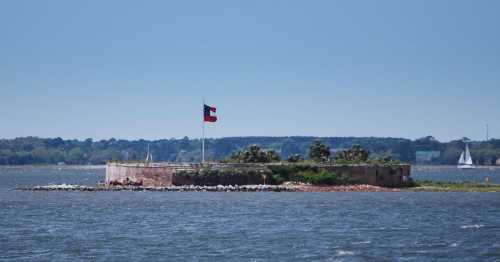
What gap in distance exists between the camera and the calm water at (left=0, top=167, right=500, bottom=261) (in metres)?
45.6

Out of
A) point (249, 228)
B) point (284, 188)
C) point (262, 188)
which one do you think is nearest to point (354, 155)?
point (284, 188)

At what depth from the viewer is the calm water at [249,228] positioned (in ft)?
150

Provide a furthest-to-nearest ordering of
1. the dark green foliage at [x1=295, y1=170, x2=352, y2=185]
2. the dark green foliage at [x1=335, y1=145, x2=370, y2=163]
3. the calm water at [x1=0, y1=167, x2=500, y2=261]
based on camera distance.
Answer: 1. the dark green foliage at [x1=335, y1=145, x2=370, y2=163]
2. the dark green foliage at [x1=295, y1=170, x2=352, y2=185]
3. the calm water at [x1=0, y1=167, x2=500, y2=261]

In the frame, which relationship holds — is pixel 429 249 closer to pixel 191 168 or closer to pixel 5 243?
pixel 5 243

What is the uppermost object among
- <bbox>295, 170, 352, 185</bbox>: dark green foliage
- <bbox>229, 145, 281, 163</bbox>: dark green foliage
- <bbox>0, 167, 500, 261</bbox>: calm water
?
<bbox>229, 145, 281, 163</bbox>: dark green foliage

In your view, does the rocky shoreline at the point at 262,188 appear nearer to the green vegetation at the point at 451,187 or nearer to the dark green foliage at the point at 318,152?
the green vegetation at the point at 451,187

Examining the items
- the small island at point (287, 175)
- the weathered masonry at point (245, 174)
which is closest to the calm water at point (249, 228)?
the small island at point (287, 175)

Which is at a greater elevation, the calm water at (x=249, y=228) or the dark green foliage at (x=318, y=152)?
the dark green foliage at (x=318, y=152)

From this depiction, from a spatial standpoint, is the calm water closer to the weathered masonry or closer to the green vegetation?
the weathered masonry

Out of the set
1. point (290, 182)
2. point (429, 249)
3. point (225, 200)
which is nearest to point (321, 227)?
point (429, 249)

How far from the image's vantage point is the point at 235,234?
54.0m

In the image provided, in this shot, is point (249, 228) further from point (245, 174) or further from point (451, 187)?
point (451, 187)

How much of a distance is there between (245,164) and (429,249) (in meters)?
56.6

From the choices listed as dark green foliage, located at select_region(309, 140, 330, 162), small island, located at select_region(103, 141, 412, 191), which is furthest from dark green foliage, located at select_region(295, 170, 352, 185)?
dark green foliage, located at select_region(309, 140, 330, 162)
